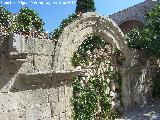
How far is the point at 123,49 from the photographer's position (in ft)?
39.4

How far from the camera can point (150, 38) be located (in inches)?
501

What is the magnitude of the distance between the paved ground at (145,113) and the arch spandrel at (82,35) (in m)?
2.30

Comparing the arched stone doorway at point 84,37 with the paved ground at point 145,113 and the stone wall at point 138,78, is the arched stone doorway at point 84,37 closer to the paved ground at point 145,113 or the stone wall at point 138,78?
the stone wall at point 138,78

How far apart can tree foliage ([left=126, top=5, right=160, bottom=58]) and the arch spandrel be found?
1080mm

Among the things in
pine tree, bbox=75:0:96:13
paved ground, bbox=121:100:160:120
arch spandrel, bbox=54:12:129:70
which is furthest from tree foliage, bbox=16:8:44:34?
pine tree, bbox=75:0:96:13

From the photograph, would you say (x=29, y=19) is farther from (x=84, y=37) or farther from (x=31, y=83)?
(x=31, y=83)

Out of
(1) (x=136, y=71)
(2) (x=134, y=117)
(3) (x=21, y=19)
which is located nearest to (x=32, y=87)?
(2) (x=134, y=117)

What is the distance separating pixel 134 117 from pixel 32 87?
199 inches

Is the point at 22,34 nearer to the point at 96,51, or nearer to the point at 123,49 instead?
the point at 96,51

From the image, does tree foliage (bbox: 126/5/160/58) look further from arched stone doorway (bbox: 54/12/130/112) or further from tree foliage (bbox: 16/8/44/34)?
tree foliage (bbox: 16/8/44/34)

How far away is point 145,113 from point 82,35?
168 inches

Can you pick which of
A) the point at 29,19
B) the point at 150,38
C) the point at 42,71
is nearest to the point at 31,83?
the point at 42,71

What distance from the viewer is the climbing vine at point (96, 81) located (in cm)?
1006

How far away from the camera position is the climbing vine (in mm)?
10062
